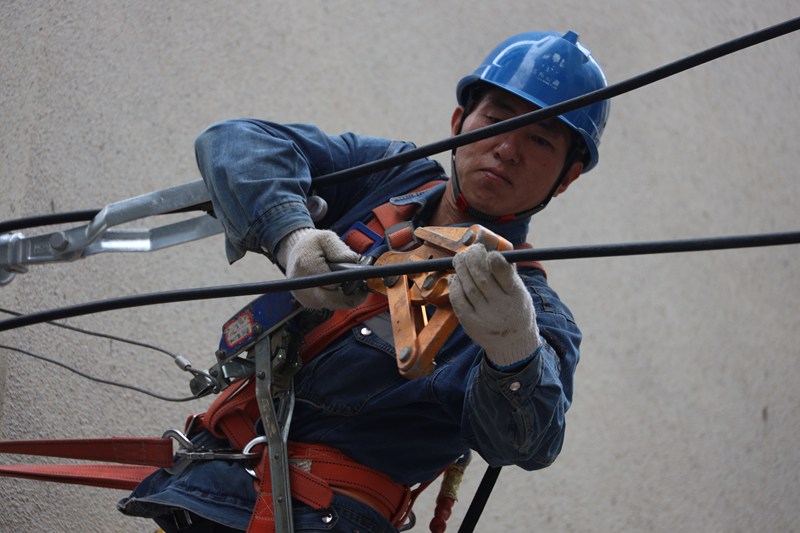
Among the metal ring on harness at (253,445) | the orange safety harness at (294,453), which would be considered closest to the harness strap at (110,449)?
the orange safety harness at (294,453)

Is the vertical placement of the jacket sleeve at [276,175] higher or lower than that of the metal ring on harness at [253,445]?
higher

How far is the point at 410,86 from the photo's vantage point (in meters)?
2.62

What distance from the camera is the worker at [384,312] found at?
117cm

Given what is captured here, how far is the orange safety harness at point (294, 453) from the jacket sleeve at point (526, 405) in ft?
0.64

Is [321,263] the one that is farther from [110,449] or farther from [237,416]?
[110,449]

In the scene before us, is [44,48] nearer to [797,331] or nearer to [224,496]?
[224,496]

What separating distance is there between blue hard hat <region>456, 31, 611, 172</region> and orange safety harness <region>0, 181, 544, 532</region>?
0.57ft

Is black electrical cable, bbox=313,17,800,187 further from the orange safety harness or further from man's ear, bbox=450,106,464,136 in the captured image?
man's ear, bbox=450,106,464,136

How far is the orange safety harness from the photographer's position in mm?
1308

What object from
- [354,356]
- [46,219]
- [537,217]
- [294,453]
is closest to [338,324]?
[354,356]

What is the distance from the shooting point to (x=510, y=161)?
1398 mm

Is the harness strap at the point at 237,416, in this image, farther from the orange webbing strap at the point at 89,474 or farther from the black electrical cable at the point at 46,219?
the black electrical cable at the point at 46,219

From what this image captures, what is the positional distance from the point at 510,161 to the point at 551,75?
142 millimetres

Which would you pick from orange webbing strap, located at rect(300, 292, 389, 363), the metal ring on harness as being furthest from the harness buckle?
orange webbing strap, located at rect(300, 292, 389, 363)
